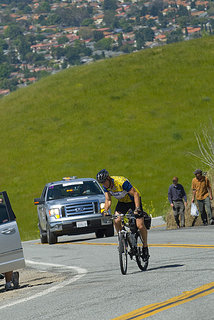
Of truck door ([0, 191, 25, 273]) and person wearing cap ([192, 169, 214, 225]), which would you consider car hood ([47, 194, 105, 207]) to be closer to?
person wearing cap ([192, 169, 214, 225])

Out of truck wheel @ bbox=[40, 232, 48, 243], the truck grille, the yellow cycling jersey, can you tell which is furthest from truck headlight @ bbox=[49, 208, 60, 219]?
the yellow cycling jersey

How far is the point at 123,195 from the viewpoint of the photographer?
11.4 metres

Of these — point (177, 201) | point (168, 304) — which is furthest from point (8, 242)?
point (177, 201)

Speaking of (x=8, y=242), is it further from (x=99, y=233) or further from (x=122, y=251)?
(x=99, y=233)

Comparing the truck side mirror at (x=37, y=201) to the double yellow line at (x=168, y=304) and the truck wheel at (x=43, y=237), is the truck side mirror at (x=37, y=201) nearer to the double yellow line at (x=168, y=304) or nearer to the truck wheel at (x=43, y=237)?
the truck wheel at (x=43, y=237)

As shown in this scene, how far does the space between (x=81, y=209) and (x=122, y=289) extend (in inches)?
437

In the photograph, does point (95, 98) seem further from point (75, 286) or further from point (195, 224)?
point (75, 286)

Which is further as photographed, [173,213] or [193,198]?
[173,213]

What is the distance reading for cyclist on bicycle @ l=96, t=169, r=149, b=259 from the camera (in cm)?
1127

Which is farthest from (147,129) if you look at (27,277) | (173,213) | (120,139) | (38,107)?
(27,277)

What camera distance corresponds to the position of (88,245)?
63.7ft

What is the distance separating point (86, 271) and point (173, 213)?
10.9 m

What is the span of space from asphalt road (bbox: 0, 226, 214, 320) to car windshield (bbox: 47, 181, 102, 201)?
547 cm

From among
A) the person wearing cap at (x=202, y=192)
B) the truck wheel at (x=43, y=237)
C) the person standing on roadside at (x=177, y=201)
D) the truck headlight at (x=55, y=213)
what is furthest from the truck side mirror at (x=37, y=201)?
the person wearing cap at (x=202, y=192)
